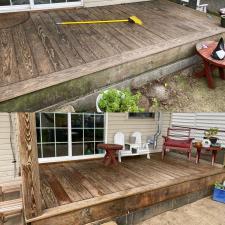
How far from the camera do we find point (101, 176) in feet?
13.5

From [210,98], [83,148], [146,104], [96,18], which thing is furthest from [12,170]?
[210,98]

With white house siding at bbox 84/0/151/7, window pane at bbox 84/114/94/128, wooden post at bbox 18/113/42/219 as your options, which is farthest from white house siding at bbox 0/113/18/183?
white house siding at bbox 84/0/151/7

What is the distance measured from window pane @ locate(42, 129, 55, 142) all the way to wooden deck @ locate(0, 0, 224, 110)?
6.34 feet

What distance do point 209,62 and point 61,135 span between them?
3142 millimetres

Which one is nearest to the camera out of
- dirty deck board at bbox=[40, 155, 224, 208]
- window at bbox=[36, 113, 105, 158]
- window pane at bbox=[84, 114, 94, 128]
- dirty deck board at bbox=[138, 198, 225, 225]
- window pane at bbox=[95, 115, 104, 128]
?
dirty deck board at bbox=[40, 155, 224, 208]

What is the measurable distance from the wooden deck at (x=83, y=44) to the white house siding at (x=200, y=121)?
2.31m

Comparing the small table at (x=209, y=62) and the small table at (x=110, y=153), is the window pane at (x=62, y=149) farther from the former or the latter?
the small table at (x=209, y=62)

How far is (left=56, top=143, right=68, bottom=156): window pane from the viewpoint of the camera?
16.8 ft

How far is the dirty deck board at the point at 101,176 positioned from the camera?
3299 mm

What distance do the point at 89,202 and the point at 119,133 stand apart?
9.17ft

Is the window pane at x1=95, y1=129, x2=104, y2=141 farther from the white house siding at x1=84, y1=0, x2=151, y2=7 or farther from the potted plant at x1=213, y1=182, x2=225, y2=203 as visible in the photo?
the white house siding at x1=84, y1=0, x2=151, y2=7

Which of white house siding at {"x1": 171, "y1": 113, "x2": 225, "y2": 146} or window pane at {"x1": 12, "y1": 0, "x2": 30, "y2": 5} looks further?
white house siding at {"x1": 171, "y1": 113, "x2": 225, "y2": 146}

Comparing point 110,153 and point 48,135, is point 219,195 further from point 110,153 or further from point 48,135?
point 48,135

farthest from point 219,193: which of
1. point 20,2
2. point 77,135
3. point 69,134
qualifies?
point 20,2
